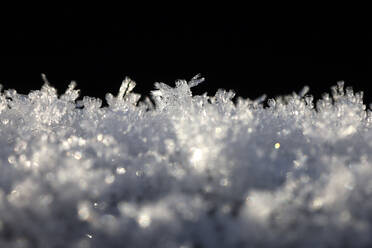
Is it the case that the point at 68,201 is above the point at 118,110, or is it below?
below

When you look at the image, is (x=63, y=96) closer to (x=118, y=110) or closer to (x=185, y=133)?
(x=118, y=110)

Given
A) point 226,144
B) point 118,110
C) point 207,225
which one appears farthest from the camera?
point 118,110

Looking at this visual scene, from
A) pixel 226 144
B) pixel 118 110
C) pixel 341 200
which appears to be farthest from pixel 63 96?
pixel 341 200

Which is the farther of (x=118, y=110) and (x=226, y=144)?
(x=118, y=110)

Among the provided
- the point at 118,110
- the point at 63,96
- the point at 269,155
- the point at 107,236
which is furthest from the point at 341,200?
the point at 63,96

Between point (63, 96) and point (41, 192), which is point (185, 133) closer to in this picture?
point (41, 192)

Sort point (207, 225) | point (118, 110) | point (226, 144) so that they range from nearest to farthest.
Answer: point (207, 225)
point (226, 144)
point (118, 110)

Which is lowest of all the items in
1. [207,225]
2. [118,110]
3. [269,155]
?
[207,225]
